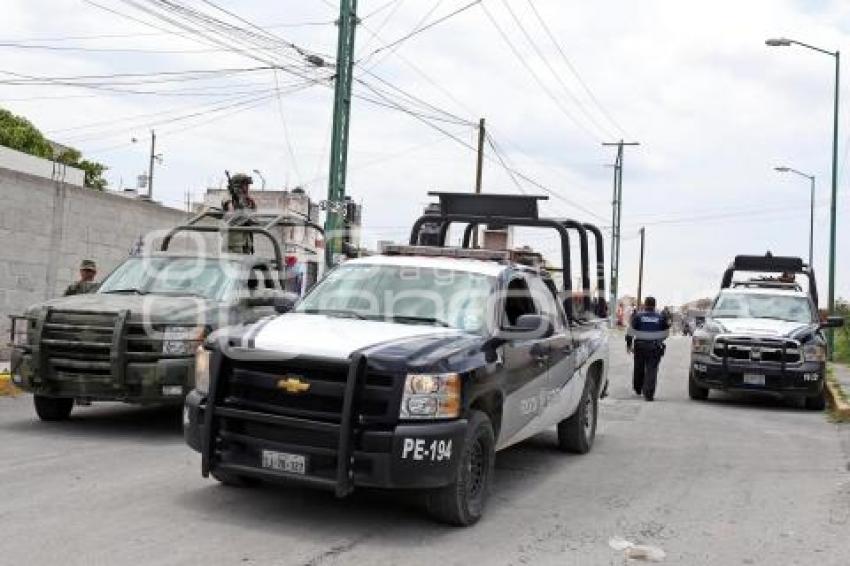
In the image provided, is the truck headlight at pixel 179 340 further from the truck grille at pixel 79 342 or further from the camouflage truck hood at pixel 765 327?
the camouflage truck hood at pixel 765 327

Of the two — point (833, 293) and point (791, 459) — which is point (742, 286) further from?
point (833, 293)

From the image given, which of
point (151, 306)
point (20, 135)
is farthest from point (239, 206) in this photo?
point (20, 135)

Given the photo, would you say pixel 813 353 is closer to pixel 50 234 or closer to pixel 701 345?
pixel 701 345

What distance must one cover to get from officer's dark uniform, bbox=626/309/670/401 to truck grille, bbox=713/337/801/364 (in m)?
0.99

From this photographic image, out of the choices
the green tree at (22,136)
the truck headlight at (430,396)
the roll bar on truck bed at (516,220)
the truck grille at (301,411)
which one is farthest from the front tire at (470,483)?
the green tree at (22,136)

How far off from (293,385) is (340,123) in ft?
44.4

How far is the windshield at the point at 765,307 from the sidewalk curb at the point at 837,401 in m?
1.32

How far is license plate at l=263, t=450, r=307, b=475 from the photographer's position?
18.7 ft

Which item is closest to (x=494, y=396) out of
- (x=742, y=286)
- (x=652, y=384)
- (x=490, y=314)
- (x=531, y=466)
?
(x=490, y=314)

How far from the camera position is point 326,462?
5.67 meters

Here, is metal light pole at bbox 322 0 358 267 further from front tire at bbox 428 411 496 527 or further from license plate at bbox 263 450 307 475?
license plate at bbox 263 450 307 475

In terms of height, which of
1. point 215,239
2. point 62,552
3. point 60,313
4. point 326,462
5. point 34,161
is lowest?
point 62,552

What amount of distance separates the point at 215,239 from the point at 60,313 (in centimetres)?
860

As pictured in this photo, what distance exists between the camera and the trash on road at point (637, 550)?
5.63 meters
